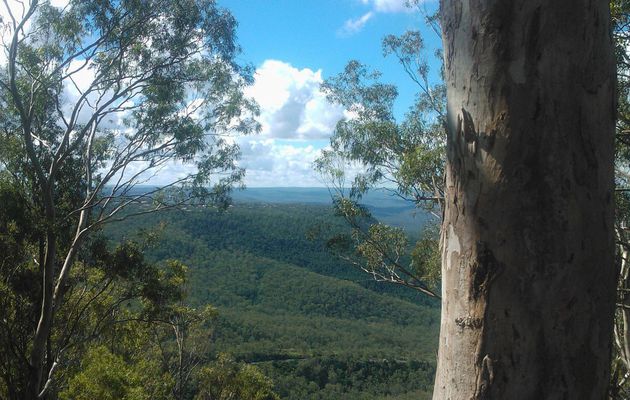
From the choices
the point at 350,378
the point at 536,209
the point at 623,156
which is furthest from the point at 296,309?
the point at 536,209

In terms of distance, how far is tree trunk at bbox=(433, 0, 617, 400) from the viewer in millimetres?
1030

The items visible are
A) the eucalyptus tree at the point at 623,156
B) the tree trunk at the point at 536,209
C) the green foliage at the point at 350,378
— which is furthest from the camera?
the green foliage at the point at 350,378

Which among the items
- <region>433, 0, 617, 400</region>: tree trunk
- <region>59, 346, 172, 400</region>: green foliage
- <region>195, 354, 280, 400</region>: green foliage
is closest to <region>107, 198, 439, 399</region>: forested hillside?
<region>195, 354, 280, 400</region>: green foliage

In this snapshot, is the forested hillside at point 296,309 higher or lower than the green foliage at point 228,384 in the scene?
lower

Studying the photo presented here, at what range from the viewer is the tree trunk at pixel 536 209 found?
103cm

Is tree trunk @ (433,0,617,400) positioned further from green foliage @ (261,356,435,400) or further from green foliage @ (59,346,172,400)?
green foliage @ (261,356,435,400)

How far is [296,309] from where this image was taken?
1642 inches

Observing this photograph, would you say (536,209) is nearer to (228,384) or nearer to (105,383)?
(105,383)

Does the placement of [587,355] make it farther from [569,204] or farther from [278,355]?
[278,355]

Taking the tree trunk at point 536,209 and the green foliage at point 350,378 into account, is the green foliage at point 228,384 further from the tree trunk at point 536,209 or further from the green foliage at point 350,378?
the green foliage at point 350,378

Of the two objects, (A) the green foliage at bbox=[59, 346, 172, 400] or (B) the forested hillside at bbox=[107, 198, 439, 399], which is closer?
(A) the green foliage at bbox=[59, 346, 172, 400]

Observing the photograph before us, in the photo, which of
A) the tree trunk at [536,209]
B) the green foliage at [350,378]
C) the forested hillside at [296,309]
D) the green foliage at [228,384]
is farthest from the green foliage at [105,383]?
the green foliage at [350,378]

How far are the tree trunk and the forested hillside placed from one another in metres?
20.9

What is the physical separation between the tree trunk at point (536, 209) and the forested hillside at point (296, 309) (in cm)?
2086
